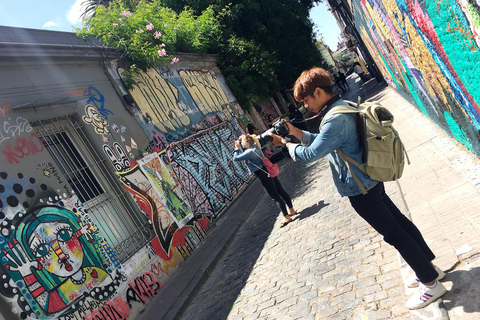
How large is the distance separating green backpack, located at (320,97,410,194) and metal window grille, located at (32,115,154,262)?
16.3 ft

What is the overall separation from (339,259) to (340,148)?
2010 mm

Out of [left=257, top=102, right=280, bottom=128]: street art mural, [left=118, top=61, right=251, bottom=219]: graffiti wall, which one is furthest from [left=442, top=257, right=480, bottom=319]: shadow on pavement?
[left=257, top=102, right=280, bottom=128]: street art mural

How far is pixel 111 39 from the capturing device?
8.88 meters

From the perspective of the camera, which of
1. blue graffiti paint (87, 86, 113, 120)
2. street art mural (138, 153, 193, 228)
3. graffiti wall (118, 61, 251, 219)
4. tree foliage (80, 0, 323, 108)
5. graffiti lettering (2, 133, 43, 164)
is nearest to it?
graffiti lettering (2, 133, 43, 164)

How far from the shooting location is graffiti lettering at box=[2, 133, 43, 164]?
5301 mm

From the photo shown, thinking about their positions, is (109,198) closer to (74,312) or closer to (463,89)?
(74,312)

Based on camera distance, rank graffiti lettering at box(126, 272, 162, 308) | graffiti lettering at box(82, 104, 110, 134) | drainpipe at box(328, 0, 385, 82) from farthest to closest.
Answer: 1. drainpipe at box(328, 0, 385, 82)
2. graffiti lettering at box(82, 104, 110, 134)
3. graffiti lettering at box(126, 272, 162, 308)

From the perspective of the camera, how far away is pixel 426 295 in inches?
112

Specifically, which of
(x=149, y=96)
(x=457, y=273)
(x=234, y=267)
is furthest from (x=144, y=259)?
(x=457, y=273)

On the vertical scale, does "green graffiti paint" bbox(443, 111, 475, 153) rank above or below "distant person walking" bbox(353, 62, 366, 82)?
below

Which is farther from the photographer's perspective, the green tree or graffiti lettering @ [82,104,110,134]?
the green tree

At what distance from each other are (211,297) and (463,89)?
410cm

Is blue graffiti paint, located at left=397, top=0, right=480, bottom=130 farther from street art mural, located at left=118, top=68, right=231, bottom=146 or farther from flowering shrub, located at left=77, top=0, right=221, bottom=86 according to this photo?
flowering shrub, located at left=77, top=0, right=221, bottom=86

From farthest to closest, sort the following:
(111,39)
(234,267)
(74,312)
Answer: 1. (111,39)
2. (234,267)
3. (74,312)
